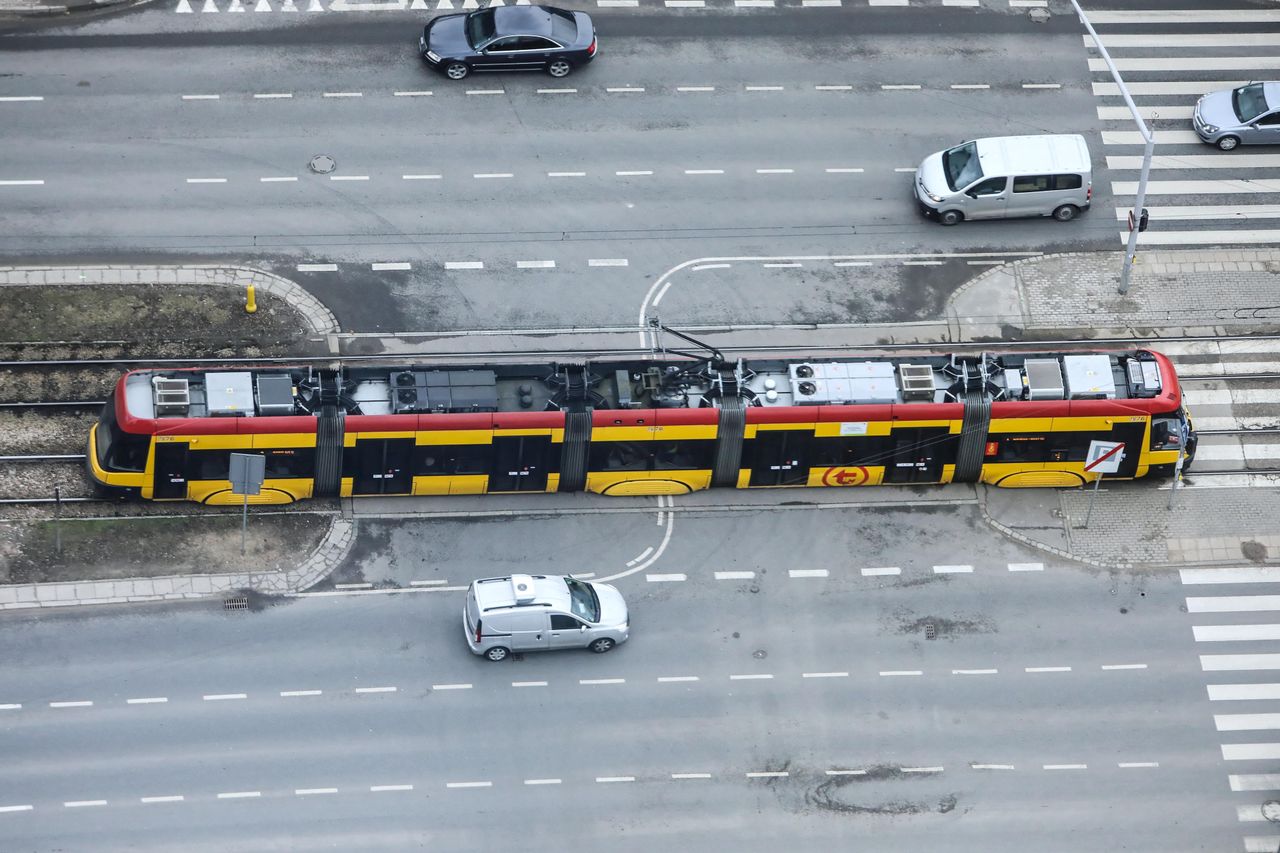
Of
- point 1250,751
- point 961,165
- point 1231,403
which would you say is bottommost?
point 1250,751

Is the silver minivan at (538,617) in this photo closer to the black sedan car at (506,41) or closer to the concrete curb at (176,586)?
the concrete curb at (176,586)

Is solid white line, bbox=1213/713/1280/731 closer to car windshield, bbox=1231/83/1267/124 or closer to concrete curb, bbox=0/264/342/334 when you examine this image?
car windshield, bbox=1231/83/1267/124

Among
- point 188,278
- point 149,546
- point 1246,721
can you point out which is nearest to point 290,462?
point 149,546

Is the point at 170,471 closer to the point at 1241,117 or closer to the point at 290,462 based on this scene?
the point at 290,462

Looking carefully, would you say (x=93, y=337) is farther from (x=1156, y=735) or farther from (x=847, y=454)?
(x=1156, y=735)

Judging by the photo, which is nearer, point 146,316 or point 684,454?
point 684,454
